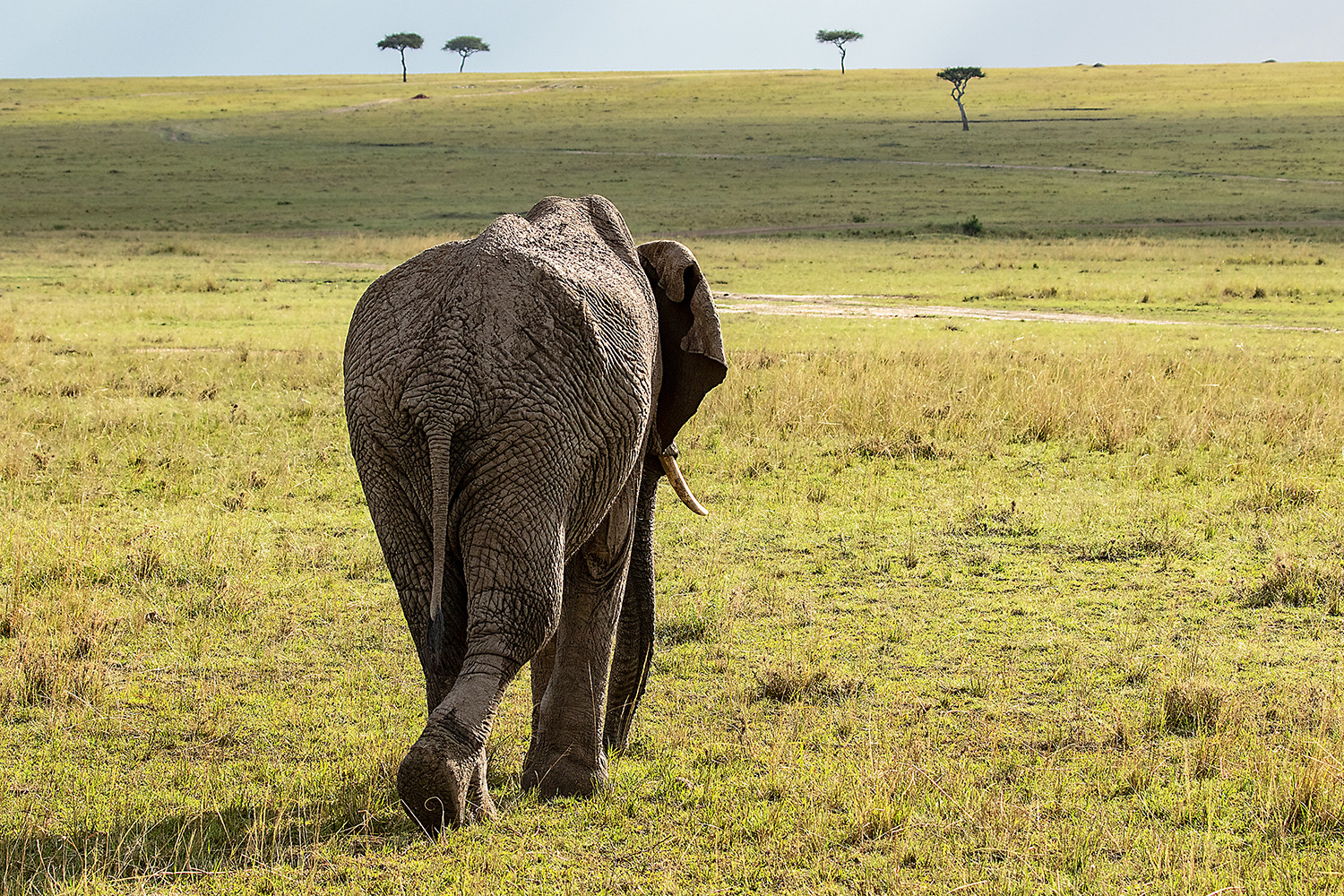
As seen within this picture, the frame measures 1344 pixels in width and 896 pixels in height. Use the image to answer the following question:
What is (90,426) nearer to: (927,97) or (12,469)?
(12,469)

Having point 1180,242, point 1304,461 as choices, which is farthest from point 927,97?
point 1304,461

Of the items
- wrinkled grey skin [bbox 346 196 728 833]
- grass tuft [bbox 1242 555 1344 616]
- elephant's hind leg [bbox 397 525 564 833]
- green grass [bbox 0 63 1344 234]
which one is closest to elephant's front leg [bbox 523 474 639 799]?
wrinkled grey skin [bbox 346 196 728 833]

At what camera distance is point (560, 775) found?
4.89 metres

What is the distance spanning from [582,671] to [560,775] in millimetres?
421

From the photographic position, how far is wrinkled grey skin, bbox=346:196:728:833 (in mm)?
3998

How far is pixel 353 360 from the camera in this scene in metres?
Answer: 4.31

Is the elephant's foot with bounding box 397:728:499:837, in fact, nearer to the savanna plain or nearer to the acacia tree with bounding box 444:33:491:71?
the savanna plain

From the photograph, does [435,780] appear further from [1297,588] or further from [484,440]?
[1297,588]

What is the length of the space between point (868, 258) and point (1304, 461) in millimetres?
23579

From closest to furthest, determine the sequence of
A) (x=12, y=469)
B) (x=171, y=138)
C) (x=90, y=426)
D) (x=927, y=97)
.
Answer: (x=12, y=469)
(x=90, y=426)
(x=171, y=138)
(x=927, y=97)

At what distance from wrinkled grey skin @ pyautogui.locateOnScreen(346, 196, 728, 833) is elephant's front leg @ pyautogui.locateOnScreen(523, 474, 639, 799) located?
26cm

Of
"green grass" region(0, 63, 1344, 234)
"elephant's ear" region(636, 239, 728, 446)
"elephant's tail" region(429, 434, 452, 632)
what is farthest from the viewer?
"green grass" region(0, 63, 1344, 234)

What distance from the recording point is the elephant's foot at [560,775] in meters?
4.88

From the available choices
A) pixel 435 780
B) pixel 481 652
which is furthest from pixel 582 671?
pixel 435 780
